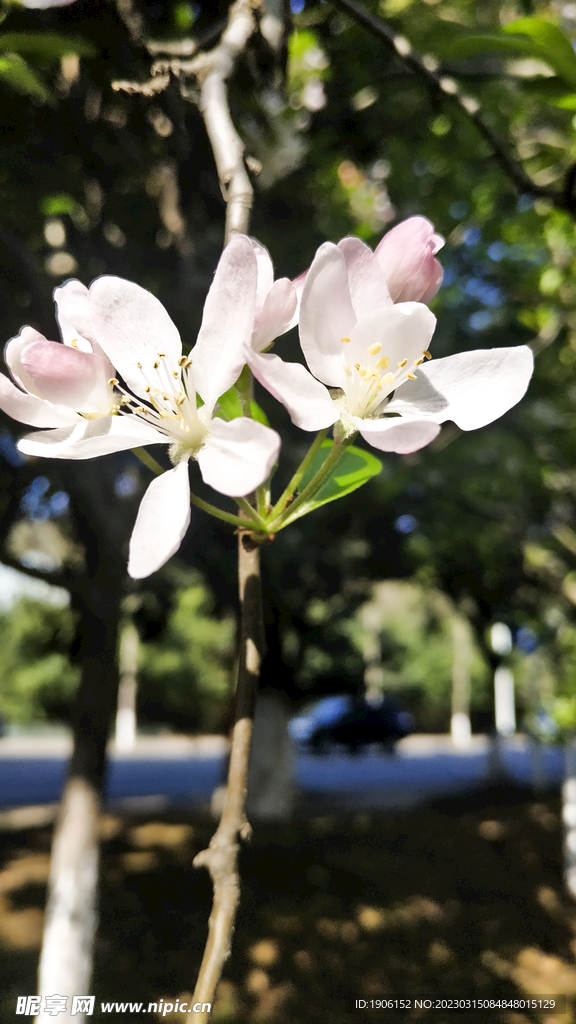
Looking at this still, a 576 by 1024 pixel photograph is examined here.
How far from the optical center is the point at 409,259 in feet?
1.88

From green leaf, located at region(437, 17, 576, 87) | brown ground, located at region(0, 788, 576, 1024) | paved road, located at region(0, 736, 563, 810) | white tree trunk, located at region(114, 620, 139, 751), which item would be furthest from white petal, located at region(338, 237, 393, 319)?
white tree trunk, located at region(114, 620, 139, 751)

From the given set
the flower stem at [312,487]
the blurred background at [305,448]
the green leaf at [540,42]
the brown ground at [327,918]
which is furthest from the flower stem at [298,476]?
the brown ground at [327,918]

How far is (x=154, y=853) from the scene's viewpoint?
684 centimetres

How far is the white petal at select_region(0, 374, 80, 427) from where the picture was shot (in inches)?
20.6

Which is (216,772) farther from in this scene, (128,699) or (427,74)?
(427,74)

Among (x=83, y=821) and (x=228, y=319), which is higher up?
Answer: (x=228, y=319)

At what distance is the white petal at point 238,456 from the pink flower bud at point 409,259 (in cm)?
21

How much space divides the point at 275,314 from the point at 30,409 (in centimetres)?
20

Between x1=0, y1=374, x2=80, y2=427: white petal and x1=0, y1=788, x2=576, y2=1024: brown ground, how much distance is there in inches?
155

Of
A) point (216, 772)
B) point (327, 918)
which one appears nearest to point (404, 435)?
point (327, 918)

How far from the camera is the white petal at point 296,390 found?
0.46 meters

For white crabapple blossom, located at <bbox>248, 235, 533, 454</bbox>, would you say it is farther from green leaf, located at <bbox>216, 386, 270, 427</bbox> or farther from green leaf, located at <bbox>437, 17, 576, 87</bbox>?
green leaf, located at <bbox>437, 17, 576, 87</bbox>

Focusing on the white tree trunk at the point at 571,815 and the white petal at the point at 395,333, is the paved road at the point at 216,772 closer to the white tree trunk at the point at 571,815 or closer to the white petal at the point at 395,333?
the white tree trunk at the point at 571,815

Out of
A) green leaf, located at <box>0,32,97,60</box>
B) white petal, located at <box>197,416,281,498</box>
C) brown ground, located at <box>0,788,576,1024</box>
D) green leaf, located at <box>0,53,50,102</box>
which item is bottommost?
brown ground, located at <box>0,788,576,1024</box>
